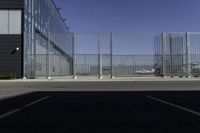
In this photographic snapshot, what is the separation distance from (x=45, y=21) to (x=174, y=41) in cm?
2136

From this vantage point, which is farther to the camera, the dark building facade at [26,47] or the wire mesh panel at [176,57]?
the dark building facade at [26,47]

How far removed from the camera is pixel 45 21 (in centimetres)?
4025

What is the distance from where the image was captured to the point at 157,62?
24391 millimetres

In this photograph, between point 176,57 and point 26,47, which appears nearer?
point 176,57

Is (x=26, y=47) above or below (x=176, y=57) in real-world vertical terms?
above

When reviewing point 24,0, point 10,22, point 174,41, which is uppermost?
point 24,0

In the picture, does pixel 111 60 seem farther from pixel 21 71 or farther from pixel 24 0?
pixel 24 0

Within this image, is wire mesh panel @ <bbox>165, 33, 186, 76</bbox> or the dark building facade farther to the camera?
the dark building facade
